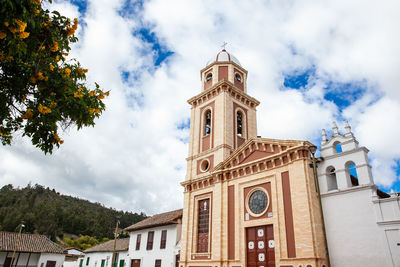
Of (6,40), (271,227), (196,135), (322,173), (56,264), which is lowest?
(56,264)

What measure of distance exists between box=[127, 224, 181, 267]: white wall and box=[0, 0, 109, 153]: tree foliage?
20.1 meters

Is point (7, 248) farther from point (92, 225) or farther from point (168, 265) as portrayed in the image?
point (92, 225)

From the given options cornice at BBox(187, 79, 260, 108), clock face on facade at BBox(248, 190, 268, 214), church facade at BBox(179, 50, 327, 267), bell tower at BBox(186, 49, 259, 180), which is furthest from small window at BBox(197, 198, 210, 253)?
cornice at BBox(187, 79, 260, 108)

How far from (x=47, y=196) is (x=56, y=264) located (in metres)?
68.0

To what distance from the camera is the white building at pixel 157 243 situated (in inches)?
990

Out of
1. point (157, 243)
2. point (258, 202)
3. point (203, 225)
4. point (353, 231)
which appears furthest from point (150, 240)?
point (353, 231)

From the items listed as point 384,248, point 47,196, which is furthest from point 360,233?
point 47,196

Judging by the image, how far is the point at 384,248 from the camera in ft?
44.5

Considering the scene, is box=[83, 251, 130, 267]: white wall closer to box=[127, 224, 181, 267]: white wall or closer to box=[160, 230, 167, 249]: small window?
box=[127, 224, 181, 267]: white wall

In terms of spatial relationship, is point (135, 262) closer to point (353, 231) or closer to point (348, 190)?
point (353, 231)

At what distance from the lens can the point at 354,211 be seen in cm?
1506

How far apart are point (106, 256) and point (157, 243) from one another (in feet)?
36.1

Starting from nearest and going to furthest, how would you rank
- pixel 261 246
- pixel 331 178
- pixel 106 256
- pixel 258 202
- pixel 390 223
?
pixel 390 223
pixel 331 178
pixel 261 246
pixel 258 202
pixel 106 256

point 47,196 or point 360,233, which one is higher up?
point 47,196
